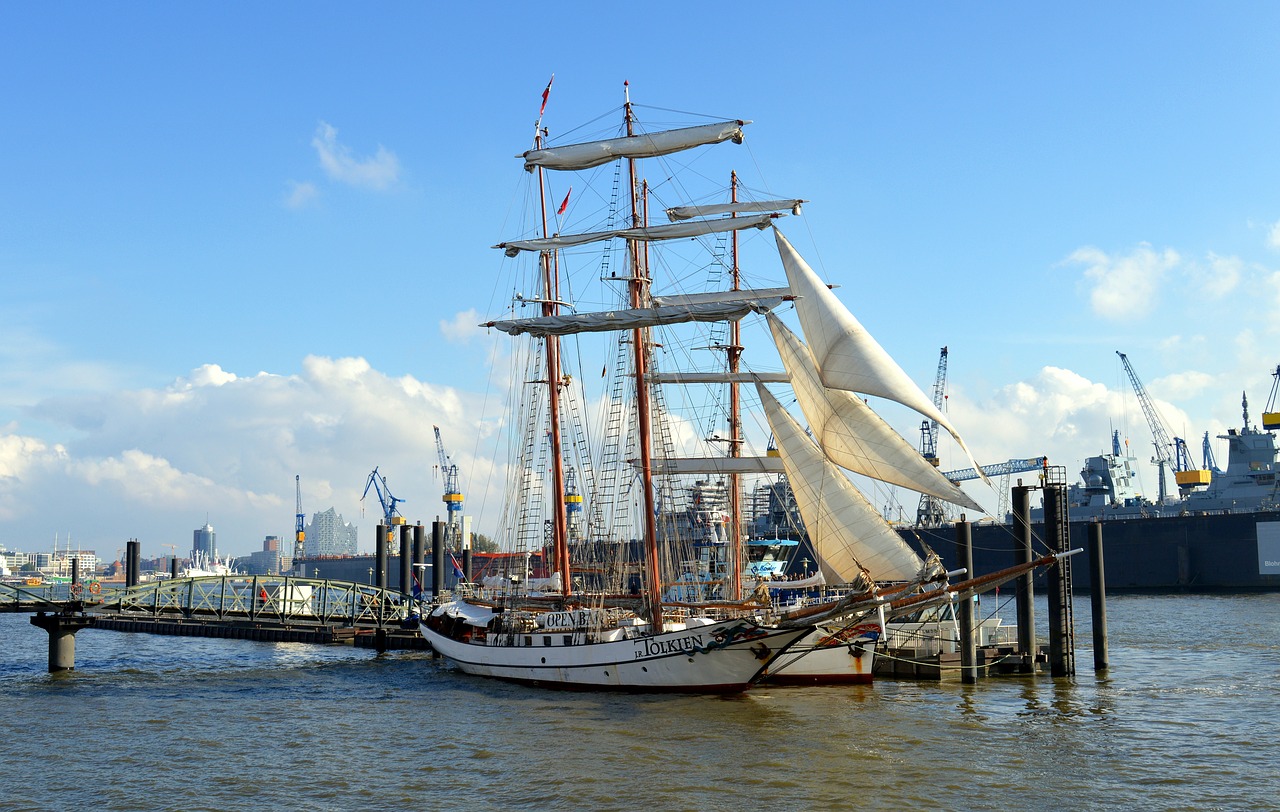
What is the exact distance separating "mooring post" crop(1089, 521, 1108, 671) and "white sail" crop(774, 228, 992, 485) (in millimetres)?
10661

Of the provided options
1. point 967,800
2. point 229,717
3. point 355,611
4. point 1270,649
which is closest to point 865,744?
point 967,800

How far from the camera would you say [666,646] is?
1553 inches

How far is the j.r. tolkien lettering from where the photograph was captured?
38.8m

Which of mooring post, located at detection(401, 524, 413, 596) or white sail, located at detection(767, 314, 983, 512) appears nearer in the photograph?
white sail, located at detection(767, 314, 983, 512)

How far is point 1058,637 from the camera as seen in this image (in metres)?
39.2

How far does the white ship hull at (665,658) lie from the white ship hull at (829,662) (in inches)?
87.2

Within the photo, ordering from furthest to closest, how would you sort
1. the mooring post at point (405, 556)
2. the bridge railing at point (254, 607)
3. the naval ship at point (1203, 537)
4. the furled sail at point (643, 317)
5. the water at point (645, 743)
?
the naval ship at point (1203, 537)
the mooring post at point (405, 556)
the bridge railing at point (254, 607)
the furled sail at point (643, 317)
the water at point (645, 743)

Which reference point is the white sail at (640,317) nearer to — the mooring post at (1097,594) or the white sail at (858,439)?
the white sail at (858,439)

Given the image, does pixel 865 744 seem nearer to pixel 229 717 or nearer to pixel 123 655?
pixel 229 717

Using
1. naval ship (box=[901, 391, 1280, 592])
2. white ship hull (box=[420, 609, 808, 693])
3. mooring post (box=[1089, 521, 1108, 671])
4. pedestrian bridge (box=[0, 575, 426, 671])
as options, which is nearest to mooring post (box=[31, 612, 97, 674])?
pedestrian bridge (box=[0, 575, 426, 671])

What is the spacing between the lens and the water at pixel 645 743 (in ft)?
83.3

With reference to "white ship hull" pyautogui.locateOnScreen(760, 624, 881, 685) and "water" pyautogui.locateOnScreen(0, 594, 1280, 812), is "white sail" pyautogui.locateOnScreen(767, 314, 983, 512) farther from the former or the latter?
"water" pyautogui.locateOnScreen(0, 594, 1280, 812)

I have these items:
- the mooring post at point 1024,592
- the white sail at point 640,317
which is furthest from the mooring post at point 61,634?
the mooring post at point 1024,592

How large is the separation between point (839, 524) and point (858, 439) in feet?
11.2
